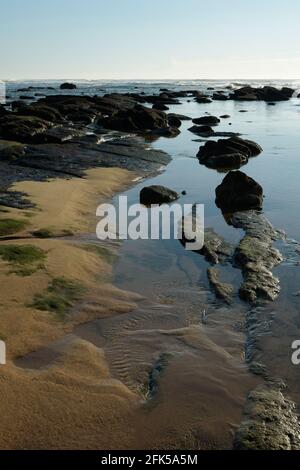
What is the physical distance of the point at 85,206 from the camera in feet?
47.4

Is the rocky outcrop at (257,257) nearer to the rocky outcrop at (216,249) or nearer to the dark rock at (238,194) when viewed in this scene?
the rocky outcrop at (216,249)

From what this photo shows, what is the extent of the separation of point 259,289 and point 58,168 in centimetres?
1272

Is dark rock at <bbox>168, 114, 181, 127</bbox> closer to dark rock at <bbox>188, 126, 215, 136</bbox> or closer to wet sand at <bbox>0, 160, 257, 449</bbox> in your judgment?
dark rock at <bbox>188, 126, 215, 136</bbox>

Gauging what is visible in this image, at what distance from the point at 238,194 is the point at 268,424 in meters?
10.7

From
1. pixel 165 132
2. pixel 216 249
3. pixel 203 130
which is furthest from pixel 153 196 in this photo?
pixel 203 130

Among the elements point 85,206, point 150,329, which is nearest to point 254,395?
point 150,329

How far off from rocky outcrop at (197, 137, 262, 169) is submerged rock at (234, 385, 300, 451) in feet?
58.2

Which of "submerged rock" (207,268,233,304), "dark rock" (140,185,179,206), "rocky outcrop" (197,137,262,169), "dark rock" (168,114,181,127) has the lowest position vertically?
"submerged rock" (207,268,233,304)

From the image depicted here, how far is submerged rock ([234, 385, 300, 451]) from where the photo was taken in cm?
507

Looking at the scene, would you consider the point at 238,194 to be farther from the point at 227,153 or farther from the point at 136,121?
the point at 136,121

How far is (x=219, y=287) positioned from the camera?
29.7 feet

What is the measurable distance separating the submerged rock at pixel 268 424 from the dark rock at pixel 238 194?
944 centimetres

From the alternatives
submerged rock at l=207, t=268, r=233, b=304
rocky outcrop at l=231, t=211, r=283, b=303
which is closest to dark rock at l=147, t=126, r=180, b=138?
rocky outcrop at l=231, t=211, r=283, b=303
